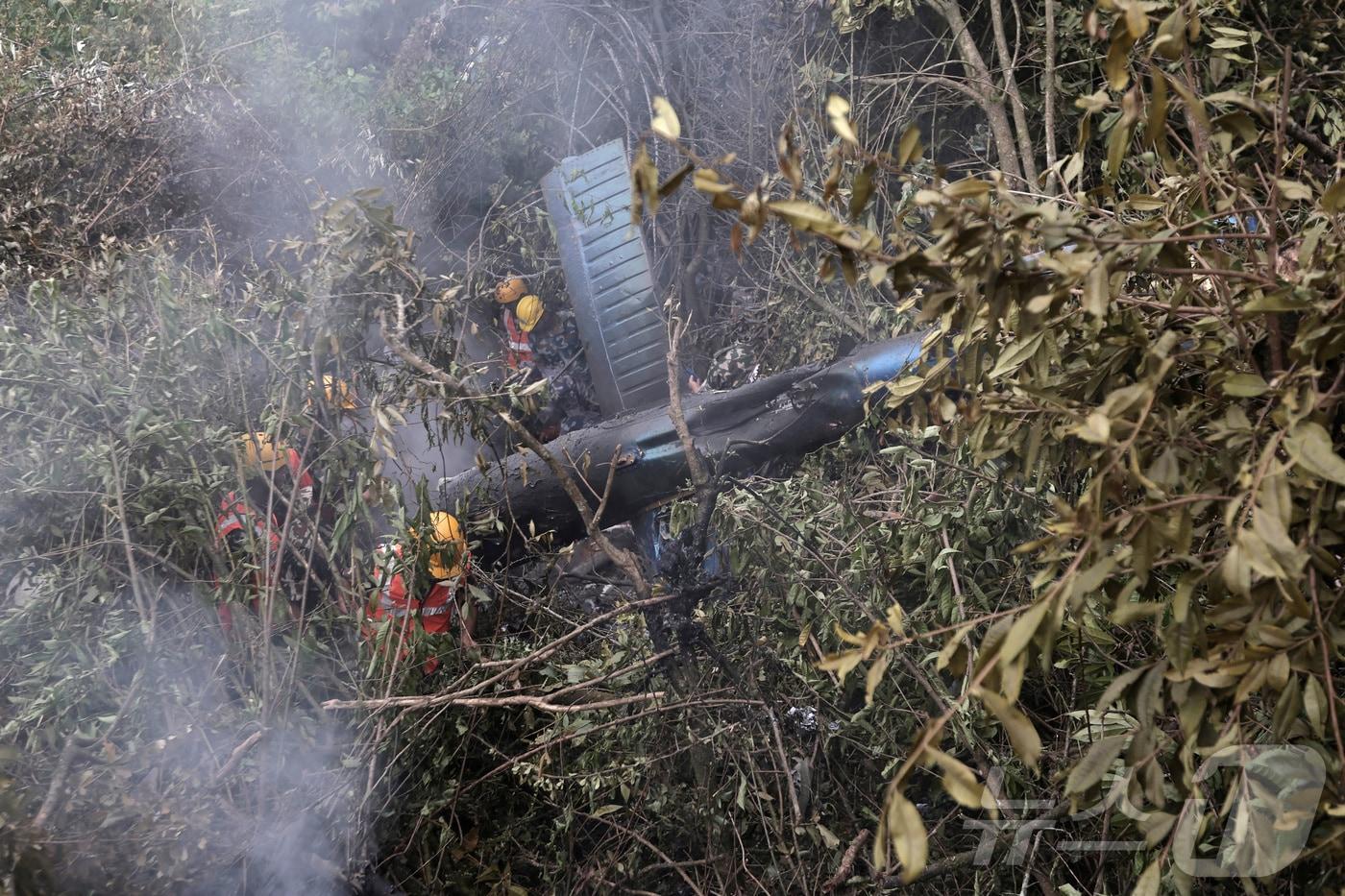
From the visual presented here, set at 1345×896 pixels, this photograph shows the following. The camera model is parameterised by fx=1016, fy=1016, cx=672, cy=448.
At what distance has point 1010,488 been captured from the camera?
122 inches

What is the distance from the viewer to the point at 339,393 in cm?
316

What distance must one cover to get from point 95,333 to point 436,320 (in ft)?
4.72

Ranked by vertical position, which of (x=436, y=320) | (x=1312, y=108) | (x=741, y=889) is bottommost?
(x=741, y=889)

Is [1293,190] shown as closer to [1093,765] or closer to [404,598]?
[1093,765]

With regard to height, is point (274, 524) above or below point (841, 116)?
below

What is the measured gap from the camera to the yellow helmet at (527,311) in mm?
6348

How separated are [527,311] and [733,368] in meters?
1.36

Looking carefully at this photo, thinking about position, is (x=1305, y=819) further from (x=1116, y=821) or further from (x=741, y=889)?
(x=741, y=889)

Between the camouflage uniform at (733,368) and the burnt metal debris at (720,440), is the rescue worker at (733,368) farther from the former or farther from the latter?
the burnt metal debris at (720,440)

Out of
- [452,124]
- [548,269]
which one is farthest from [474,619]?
[452,124]

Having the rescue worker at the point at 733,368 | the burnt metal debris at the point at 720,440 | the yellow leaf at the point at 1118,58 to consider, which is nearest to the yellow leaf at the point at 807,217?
the yellow leaf at the point at 1118,58

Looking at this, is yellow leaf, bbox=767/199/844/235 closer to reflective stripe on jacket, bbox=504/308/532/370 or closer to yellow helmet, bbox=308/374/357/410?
yellow helmet, bbox=308/374/357/410

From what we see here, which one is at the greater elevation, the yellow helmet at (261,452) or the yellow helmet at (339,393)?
the yellow helmet at (339,393)

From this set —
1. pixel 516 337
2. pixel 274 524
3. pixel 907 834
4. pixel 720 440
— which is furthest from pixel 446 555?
pixel 516 337
